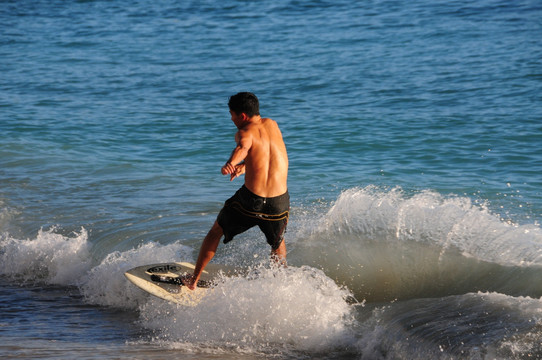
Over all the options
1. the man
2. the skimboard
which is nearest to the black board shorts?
the man

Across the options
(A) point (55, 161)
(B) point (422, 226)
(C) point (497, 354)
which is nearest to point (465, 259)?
(B) point (422, 226)

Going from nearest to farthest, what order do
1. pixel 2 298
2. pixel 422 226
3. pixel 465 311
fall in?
pixel 465 311 → pixel 2 298 → pixel 422 226

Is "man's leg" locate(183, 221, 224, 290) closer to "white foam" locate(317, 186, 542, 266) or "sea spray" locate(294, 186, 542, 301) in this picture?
"sea spray" locate(294, 186, 542, 301)

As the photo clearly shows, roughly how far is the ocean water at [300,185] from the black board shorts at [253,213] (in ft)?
1.53

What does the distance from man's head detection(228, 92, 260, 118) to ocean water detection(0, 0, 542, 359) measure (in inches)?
53.8

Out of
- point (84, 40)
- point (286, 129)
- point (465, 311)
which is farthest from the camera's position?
point (84, 40)

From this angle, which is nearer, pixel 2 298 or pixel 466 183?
pixel 2 298

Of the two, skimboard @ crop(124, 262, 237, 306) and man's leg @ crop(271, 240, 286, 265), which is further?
skimboard @ crop(124, 262, 237, 306)

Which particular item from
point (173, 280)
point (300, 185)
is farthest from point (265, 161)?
point (300, 185)

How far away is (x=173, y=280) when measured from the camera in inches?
260

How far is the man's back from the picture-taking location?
19.2 feet

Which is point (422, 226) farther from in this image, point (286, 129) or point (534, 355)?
point (286, 129)

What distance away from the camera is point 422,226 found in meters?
7.68

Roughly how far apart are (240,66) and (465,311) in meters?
15.8
